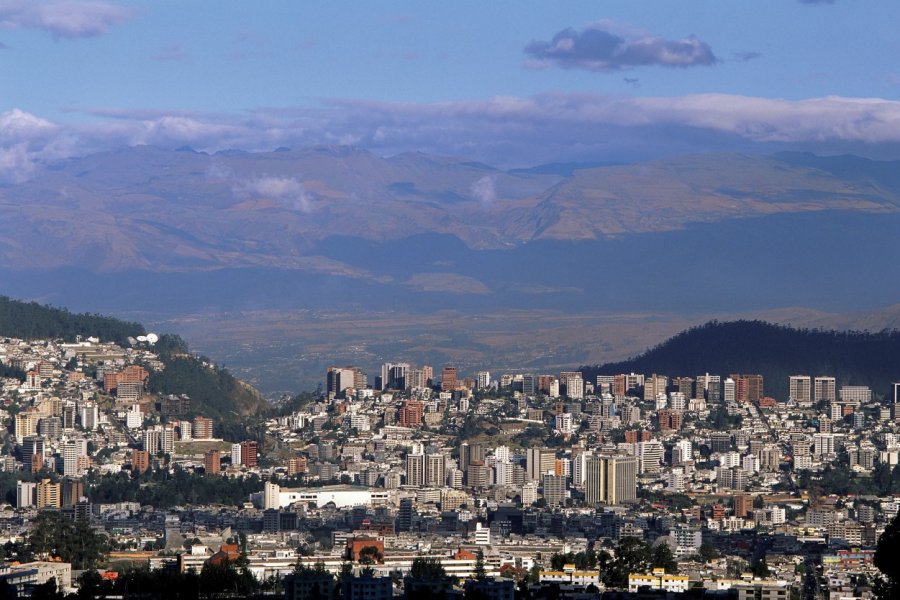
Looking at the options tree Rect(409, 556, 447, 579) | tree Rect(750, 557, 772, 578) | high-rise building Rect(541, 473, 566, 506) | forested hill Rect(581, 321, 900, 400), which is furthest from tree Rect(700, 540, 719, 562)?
forested hill Rect(581, 321, 900, 400)

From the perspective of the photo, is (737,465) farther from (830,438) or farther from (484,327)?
(484,327)

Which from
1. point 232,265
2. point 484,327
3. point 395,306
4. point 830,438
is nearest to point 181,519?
point 830,438

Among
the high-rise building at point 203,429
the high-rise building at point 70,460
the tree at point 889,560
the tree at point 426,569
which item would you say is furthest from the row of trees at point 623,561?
the high-rise building at point 203,429

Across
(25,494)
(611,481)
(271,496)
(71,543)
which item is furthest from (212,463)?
(71,543)

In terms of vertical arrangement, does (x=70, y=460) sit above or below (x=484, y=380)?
below

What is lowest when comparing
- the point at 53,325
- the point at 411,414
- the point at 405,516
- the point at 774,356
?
the point at 405,516

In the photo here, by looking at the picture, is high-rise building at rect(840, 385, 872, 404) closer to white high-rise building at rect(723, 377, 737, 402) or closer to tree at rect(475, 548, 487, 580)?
white high-rise building at rect(723, 377, 737, 402)

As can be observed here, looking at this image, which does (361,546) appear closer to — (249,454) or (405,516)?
(405,516)
